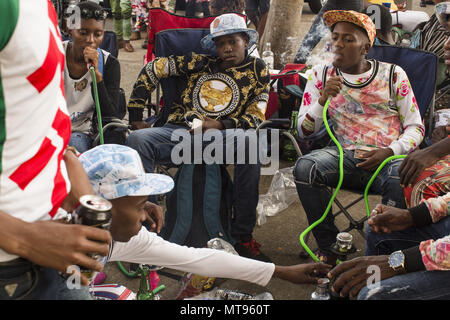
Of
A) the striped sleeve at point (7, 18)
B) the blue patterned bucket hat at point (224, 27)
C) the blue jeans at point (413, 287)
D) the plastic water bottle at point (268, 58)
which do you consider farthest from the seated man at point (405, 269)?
the plastic water bottle at point (268, 58)

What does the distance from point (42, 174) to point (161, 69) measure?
2774 mm

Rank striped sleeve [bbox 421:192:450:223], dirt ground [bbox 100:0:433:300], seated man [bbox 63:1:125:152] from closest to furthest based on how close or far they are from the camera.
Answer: striped sleeve [bbox 421:192:450:223] < dirt ground [bbox 100:0:433:300] < seated man [bbox 63:1:125:152]

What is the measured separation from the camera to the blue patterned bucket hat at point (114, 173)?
172 centimetres

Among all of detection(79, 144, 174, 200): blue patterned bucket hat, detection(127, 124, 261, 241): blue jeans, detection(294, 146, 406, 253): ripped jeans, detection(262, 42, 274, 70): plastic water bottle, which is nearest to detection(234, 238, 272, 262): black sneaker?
detection(127, 124, 261, 241): blue jeans

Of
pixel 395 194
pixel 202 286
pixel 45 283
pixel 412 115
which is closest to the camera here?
pixel 45 283

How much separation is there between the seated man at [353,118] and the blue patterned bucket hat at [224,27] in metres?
0.73

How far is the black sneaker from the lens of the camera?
3.36 m

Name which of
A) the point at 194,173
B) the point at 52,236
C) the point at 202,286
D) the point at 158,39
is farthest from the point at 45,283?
the point at 158,39

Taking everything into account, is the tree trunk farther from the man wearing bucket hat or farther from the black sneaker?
the man wearing bucket hat

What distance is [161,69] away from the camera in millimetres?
3920

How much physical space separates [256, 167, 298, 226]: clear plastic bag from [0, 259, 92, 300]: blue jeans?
2598 mm

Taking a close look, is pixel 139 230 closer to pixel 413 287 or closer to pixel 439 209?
pixel 413 287

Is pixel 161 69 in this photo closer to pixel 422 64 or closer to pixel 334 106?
pixel 334 106

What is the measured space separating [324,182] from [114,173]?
1.79m
